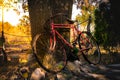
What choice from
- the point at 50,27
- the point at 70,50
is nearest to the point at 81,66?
the point at 70,50

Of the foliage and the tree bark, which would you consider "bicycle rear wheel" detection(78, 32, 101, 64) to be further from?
the foliage

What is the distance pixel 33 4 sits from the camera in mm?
9828

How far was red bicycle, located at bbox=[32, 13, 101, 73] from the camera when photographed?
815 centimetres

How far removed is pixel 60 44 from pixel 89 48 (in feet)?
3.90

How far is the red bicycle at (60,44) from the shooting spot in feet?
26.7

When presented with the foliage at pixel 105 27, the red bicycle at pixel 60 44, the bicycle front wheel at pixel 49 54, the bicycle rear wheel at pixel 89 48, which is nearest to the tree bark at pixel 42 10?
the red bicycle at pixel 60 44

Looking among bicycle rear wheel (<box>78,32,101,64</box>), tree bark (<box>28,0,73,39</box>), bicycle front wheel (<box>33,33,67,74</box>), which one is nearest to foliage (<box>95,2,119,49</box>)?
bicycle rear wheel (<box>78,32,101,64</box>)

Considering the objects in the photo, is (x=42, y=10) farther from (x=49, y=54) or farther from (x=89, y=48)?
(x=89, y=48)

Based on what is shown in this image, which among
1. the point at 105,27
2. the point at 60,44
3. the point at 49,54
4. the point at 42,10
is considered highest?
the point at 42,10

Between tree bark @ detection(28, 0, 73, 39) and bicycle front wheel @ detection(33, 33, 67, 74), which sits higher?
tree bark @ detection(28, 0, 73, 39)

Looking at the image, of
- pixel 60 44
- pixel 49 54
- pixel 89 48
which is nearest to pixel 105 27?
pixel 89 48

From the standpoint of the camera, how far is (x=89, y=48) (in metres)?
9.59

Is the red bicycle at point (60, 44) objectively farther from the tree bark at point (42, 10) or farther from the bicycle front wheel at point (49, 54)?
the tree bark at point (42, 10)

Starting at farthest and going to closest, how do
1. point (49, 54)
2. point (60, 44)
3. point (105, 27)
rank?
point (105, 27), point (60, 44), point (49, 54)
